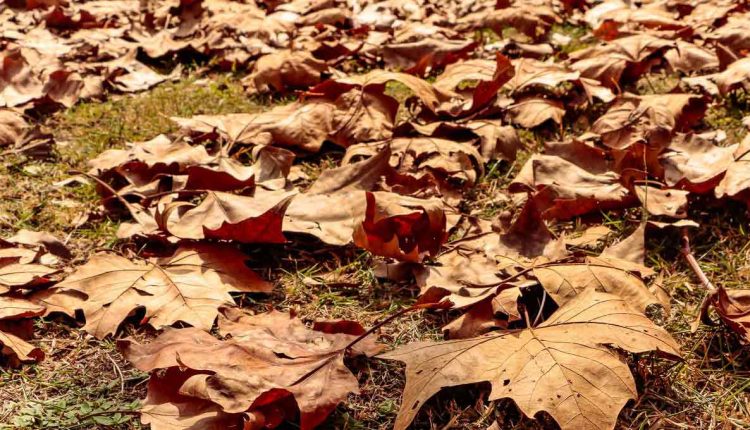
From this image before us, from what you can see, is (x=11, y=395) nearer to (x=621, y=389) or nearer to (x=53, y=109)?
(x=621, y=389)

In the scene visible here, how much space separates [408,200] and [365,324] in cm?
38

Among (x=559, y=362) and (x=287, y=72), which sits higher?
(x=559, y=362)

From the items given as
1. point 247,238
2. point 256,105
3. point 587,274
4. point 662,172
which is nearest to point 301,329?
point 247,238

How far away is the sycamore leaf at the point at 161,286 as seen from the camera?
1581 millimetres

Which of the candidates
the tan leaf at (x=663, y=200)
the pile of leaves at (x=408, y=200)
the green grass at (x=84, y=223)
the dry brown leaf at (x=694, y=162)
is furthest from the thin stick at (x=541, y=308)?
the green grass at (x=84, y=223)

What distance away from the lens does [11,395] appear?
1421 mm

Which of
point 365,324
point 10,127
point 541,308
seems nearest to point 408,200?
point 365,324

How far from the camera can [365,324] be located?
1.63 m

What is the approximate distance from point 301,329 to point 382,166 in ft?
2.09

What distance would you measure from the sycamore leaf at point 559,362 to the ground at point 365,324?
79 mm

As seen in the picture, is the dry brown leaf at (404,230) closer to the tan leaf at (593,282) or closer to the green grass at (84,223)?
the tan leaf at (593,282)

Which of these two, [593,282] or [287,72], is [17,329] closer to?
[593,282]

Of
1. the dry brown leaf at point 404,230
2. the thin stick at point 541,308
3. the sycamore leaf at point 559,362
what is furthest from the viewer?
the dry brown leaf at point 404,230

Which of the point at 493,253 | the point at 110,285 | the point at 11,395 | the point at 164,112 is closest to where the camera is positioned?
the point at 11,395
